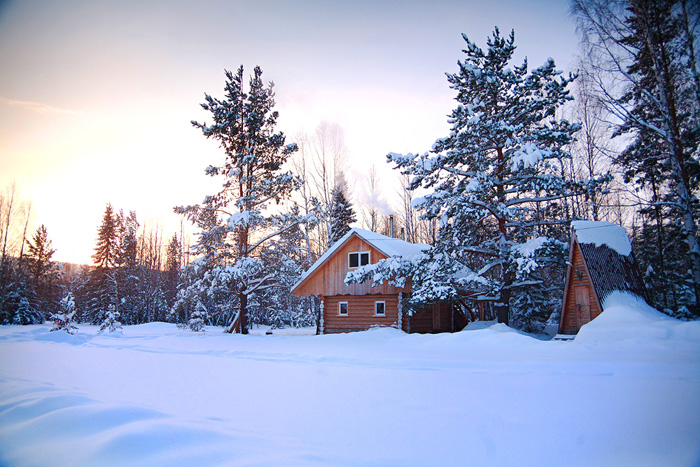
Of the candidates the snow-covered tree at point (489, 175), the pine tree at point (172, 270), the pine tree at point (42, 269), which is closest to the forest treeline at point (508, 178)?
the snow-covered tree at point (489, 175)

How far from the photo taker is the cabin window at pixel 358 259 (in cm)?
2178

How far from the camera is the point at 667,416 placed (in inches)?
186

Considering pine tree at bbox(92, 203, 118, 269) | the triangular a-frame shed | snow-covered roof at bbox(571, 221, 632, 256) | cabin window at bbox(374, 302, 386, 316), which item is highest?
pine tree at bbox(92, 203, 118, 269)

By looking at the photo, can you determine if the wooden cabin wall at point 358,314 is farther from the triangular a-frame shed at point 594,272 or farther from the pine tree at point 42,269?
the pine tree at point 42,269

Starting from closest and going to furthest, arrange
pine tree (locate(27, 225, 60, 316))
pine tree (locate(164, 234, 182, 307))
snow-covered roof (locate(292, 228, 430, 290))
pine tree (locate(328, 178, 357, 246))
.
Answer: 1. snow-covered roof (locate(292, 228, 430, 290))
2. pine tree (locate(328, 178, 357, 246))
3. pine tree (locate(27, 225, 60, 316))
4. pine tree (locate(164, 234, 182, 307))

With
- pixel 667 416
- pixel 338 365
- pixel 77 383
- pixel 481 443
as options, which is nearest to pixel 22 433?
pixel 77 383

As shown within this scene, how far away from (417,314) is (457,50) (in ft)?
47.2

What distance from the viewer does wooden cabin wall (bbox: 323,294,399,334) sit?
20.9 m

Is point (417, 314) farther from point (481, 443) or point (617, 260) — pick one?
point (481, 443)

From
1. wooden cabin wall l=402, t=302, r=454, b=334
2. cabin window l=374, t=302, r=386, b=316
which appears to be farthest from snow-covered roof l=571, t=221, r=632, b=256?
cabin window l=374, t=302, r=386, b=316

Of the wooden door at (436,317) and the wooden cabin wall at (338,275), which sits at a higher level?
the wooden cabin wall at (338,275)

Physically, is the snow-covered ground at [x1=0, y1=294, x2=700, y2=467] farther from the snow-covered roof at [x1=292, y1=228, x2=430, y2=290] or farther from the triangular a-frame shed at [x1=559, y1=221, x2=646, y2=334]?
the snow-covered roof at [x1=292, y1=228, x2=430, y2=290]

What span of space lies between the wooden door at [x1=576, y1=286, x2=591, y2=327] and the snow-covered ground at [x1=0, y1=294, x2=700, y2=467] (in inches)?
231

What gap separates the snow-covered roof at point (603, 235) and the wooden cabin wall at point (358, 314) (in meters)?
9.70
